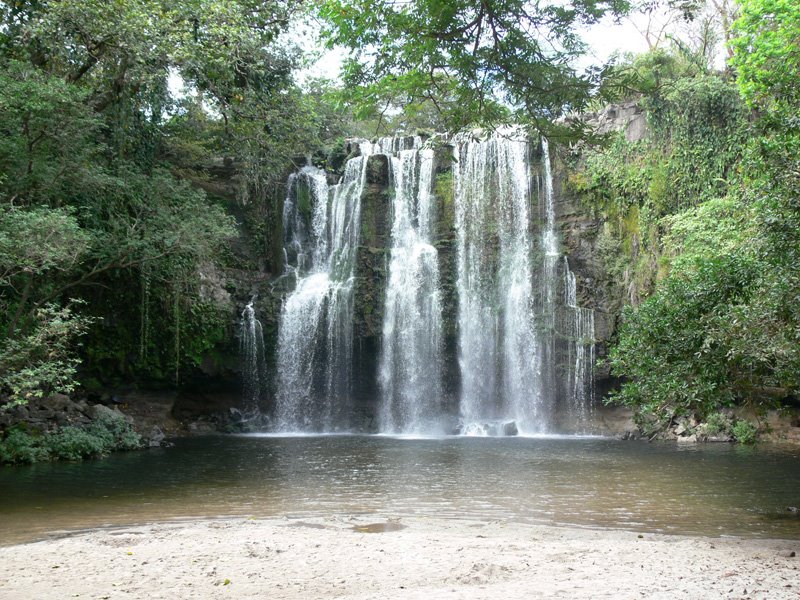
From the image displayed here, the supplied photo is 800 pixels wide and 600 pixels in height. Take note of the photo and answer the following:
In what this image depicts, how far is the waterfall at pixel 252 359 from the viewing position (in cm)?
2470

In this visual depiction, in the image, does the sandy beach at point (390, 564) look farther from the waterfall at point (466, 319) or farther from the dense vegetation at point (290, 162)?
the waterfall at point (466, 319)

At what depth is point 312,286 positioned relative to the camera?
26047 mm

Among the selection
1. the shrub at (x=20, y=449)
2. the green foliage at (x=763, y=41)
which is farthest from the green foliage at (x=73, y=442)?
the green foliage at (x=763, y=41)

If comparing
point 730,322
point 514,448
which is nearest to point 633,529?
point 730,322

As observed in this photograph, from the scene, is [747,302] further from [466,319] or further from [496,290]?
[496,290]

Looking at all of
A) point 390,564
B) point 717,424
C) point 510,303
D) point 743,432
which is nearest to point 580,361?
point 510,303

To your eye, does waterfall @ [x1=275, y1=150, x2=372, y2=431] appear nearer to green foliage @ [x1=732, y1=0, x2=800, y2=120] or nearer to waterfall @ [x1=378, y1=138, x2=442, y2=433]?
waterfall @ [x1=378, y1=138, x2=442, y2=433]

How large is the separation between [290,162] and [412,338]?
9.34 m

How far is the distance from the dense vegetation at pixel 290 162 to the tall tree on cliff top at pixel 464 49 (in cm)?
2

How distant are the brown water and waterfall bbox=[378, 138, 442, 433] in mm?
6211

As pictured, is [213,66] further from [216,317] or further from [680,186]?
[680,186]

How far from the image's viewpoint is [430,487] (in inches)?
472

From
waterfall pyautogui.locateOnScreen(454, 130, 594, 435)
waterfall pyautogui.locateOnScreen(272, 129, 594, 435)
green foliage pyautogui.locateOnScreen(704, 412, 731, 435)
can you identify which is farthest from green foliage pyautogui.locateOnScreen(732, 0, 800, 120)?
waterfall pyautogui.locateOnScreen(272, 129, 594, 435)

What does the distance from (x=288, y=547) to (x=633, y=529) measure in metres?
4.26
